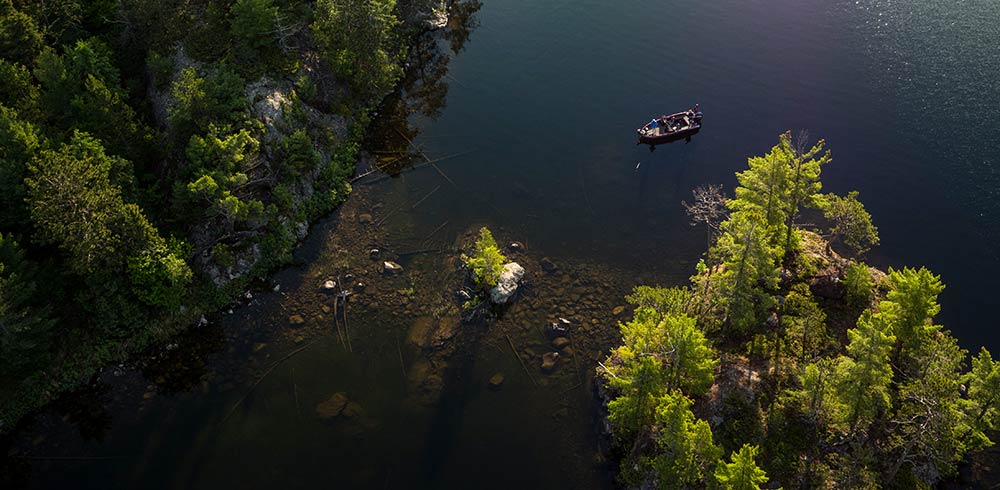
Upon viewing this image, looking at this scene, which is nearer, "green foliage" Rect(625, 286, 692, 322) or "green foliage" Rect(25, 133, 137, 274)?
"green foliage" Rect(25, 133, 137, 274)

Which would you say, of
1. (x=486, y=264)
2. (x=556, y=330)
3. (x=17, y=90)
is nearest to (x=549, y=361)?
(x=556, y=330)

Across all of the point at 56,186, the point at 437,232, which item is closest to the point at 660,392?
the point at 437,232

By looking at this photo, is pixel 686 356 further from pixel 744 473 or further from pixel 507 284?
pixel 507 284

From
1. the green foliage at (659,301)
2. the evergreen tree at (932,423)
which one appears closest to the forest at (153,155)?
the green foliage at (659,301)

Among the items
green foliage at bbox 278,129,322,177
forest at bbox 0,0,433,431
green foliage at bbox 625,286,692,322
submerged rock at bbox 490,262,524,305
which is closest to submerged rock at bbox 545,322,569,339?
submerged rock at bbox 490,262,524,305

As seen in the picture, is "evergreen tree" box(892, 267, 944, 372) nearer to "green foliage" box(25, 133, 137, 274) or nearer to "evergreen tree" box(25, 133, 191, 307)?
"evergreen tree" box(25, 133, 191, 307)

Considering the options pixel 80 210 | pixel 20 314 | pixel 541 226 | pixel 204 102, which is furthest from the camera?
pixel 541 226
